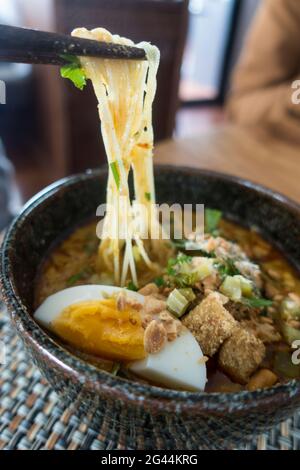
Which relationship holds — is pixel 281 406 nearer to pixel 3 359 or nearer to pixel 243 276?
pixel 243 276

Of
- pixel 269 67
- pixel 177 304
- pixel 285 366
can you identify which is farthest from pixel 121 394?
pixel 269 67

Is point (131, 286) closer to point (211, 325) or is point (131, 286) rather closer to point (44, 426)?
point (211, 325)

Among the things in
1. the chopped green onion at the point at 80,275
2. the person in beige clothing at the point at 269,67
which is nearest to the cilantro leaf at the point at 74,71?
the chopped green onion at the point at 80,275

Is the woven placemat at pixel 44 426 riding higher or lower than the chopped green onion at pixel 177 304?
lower

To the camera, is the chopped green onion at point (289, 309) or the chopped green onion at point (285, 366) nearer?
the chopped green onion at point (285, 366)

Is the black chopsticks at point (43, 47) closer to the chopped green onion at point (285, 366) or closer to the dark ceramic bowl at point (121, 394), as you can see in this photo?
the dark ceramic bowl at point (121, 394)

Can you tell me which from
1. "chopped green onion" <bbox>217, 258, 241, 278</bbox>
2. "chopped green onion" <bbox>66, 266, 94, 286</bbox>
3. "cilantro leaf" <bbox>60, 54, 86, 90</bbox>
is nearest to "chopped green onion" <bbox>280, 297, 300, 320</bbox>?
"chopped green onion" <bbox>217, 258, 241, 278</bbox>
